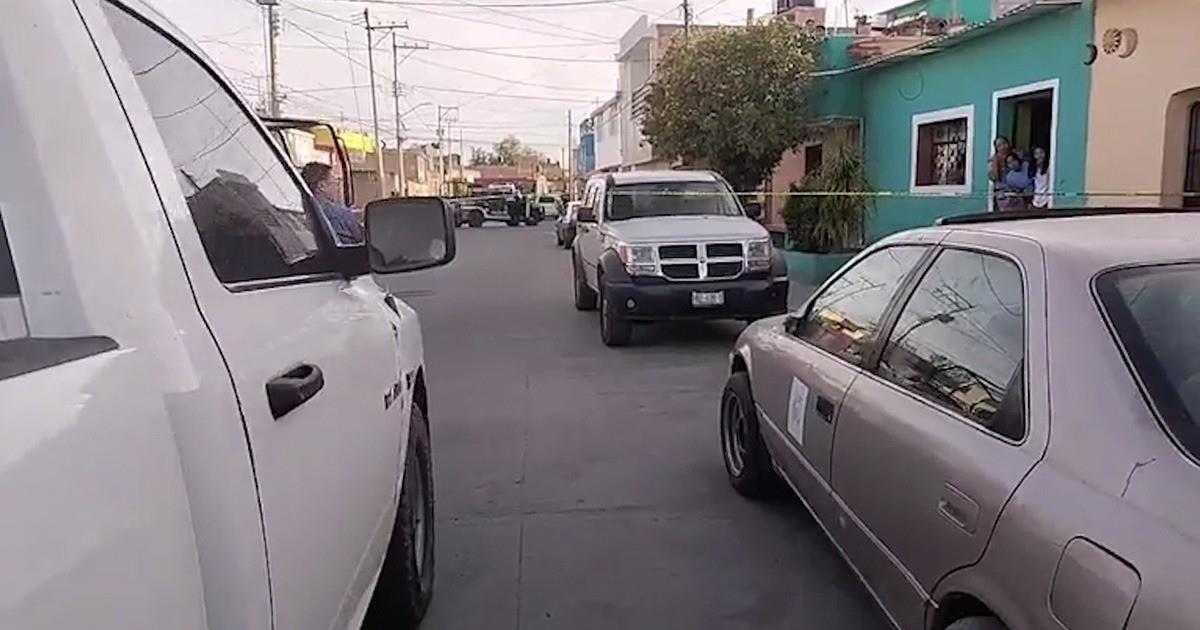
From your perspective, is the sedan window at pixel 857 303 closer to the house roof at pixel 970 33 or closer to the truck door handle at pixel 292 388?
the truck door handle at pixel 292 388

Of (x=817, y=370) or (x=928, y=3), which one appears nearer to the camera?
(x=817, y=370)

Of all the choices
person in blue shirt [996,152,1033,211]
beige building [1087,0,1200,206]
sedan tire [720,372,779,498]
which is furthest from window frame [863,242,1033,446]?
person in blue shirt [996,152,1033,211]

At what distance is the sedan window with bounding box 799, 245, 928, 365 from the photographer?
359cm

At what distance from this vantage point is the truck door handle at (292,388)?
1754mm

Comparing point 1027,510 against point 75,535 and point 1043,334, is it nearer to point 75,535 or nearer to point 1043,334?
point 1043,334

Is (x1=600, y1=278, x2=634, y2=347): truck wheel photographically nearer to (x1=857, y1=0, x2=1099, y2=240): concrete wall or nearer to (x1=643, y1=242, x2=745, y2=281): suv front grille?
(x1=643, y1=242, x2=745, y2=281): suv front grille

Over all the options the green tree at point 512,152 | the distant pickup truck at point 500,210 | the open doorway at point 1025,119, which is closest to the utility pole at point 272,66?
the distant pickup truck at point 500,210

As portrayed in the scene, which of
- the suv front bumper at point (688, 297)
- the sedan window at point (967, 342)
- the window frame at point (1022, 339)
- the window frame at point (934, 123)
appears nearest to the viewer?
the window frame at point (1022, 339)

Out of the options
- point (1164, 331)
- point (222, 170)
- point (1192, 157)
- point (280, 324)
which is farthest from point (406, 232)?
point (1192, 157)

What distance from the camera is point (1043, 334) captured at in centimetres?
241

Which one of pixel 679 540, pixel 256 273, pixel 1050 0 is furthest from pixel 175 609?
pixel 1050 0

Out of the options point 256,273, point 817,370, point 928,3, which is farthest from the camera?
point 928,3

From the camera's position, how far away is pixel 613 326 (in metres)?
9.75

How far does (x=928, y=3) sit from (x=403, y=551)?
25.5 meters
